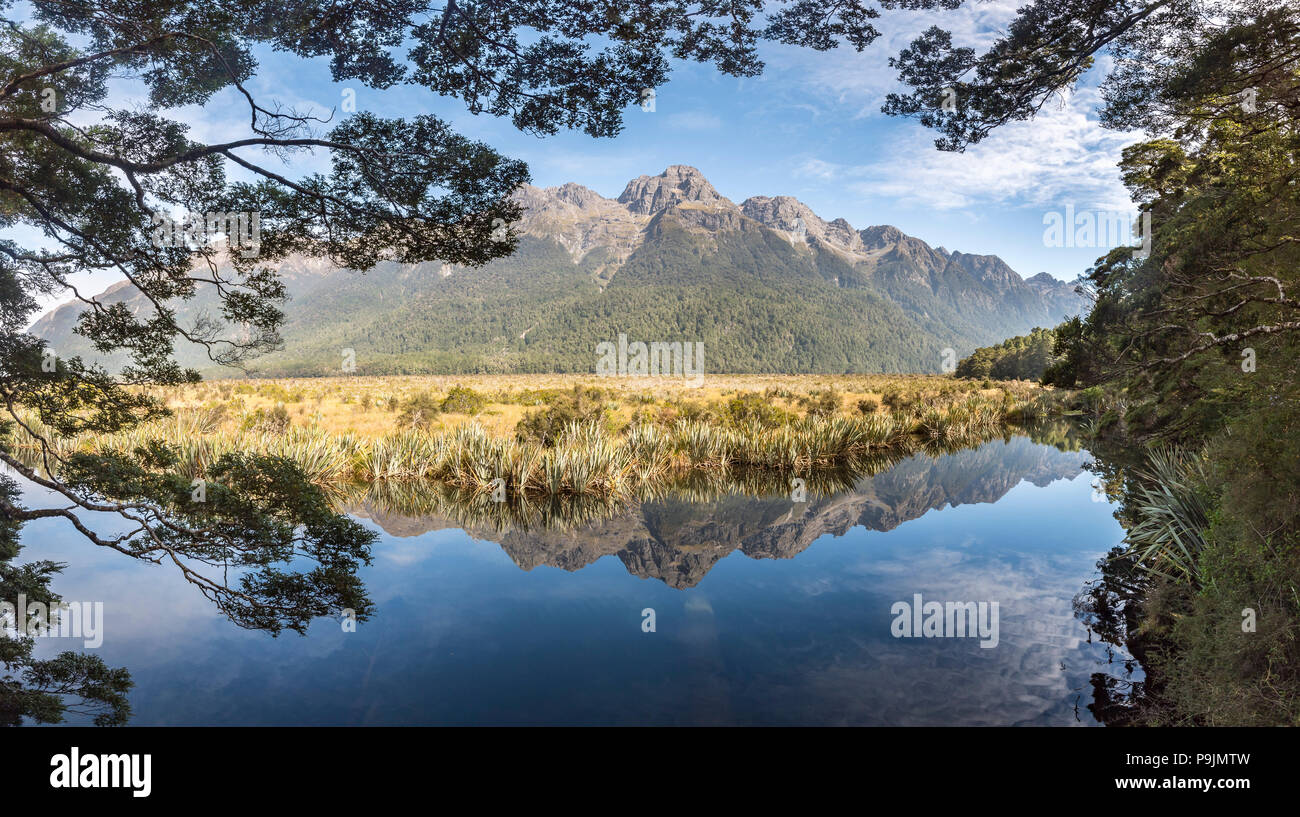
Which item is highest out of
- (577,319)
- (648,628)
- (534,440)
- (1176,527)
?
(577,319)

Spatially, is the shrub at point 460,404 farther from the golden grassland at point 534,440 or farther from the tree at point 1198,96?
the tree at point 1198,96

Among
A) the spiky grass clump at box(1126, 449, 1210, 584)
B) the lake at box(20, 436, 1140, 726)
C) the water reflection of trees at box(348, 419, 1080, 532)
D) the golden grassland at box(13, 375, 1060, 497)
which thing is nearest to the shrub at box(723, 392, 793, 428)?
the golden grassland at box(13, 375, 1060, 497)

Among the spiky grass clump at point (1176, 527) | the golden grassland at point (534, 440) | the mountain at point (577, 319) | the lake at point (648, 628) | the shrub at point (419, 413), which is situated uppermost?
the mountain at point (577, 319)

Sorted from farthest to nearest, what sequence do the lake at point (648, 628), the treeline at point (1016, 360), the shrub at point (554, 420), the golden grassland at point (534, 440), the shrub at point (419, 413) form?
the treeline at point (1016, 360)
the shrub at point (419, 413)
the shrub at point (554, 420)
the golden grassland at point (534, 440)
the lake at point (648, 628)

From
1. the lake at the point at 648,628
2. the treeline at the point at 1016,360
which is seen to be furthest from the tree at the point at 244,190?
the treeline at the point at 1016,360

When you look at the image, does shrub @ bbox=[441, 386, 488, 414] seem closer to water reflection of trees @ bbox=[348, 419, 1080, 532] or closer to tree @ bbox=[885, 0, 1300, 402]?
water reflection of trees @ bbox=[348, 419, 1080, 532]

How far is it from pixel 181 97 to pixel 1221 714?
37.1ft

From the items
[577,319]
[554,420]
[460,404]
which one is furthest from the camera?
[577,319]

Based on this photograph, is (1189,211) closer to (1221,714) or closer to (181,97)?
(1221,714)

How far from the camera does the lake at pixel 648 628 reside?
16.6 feet

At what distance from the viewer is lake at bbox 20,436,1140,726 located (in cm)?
506

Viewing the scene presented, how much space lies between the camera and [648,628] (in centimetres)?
675

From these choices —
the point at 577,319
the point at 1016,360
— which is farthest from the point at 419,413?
the point at 577,319

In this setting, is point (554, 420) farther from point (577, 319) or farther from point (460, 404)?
point (577, 319)
